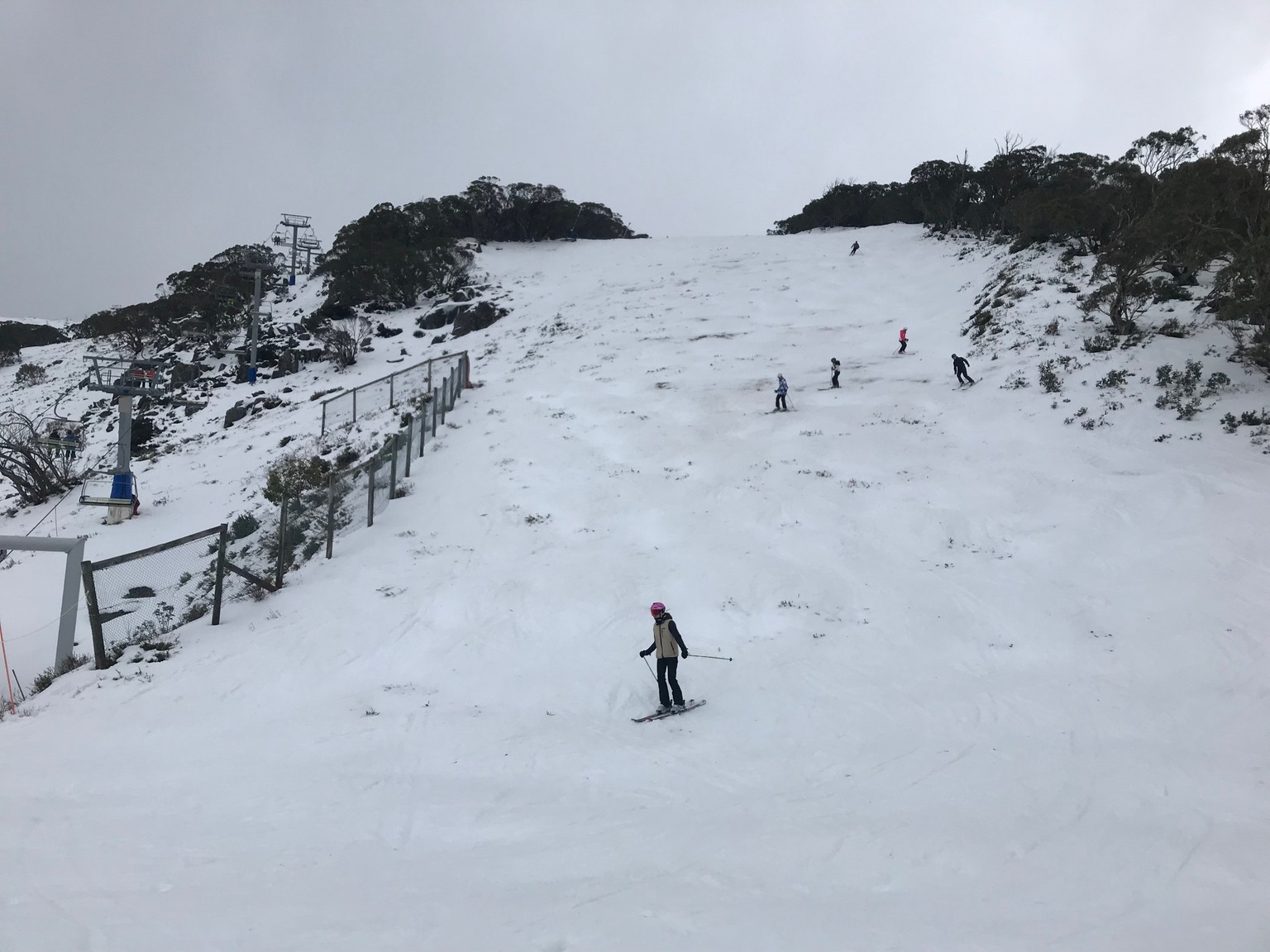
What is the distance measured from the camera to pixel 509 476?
61.1 ft

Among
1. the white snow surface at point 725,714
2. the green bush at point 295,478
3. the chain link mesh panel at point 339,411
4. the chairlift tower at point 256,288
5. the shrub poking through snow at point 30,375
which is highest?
the chairlift tower at point 256,288

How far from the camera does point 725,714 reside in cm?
911

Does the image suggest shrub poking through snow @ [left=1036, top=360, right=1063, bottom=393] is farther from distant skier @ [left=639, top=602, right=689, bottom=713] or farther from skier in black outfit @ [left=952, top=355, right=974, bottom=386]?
distant skier @ [left=639, top=602, right=689, bottom=713]

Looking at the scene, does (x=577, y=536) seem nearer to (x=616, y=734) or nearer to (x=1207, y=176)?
(x=616, y=734)

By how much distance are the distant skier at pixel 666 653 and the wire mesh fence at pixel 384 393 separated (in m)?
19.2

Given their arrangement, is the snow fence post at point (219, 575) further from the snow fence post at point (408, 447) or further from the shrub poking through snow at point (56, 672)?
the snow fence post at point (408, 447)

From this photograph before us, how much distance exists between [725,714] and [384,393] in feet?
75.8

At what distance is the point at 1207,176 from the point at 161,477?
40.1 meters

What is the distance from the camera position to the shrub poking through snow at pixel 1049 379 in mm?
21000

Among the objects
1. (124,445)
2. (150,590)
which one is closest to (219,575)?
Answer: (150,590)

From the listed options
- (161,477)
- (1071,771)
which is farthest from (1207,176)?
(161,477)

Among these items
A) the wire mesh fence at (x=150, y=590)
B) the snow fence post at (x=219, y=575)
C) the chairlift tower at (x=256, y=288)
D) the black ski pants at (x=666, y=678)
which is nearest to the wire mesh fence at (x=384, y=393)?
the wire mesh fence at (x=150, y=590)

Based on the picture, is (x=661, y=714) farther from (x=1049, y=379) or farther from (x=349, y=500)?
(x=1049, y=379)

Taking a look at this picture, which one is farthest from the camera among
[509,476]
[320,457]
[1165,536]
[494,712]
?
[320,457]
